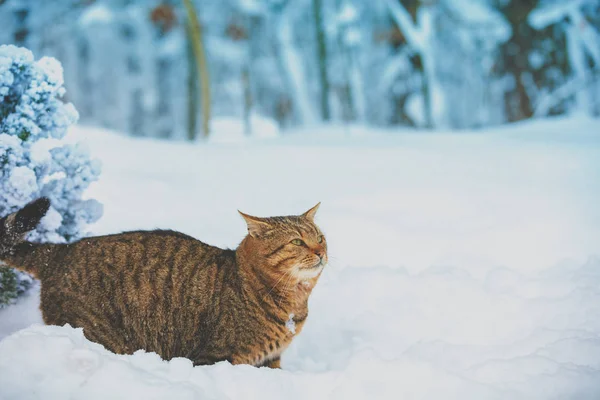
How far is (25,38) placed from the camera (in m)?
13.9

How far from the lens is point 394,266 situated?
445cm

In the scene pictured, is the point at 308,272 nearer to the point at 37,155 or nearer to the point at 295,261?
the point at 295,261

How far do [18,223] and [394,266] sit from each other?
271 cm

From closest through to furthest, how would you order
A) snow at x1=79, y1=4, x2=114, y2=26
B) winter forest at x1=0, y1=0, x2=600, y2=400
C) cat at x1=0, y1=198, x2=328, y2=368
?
1. winter forest at x1=0, y1=0, x2=600, y2=400
2. cat at x1=0, y1=198, x2=328, y2=368
3. snow at x1=79, y1=4, x2=114, y2=26

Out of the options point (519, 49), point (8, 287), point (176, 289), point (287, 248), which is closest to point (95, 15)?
point (519, 49)

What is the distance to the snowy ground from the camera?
2.43m

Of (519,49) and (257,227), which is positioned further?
(519,49)

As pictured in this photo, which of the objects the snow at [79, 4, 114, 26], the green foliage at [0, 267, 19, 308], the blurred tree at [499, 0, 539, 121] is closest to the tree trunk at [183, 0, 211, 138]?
the snow at [79, 4, 114, 26]

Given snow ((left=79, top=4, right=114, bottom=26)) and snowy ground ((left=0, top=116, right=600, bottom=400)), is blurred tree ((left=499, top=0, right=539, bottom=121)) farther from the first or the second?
snow ((left=79, top=4, right=114, bottom=26))

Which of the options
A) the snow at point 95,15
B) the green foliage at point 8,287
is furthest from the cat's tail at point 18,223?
the snow at point 95,15

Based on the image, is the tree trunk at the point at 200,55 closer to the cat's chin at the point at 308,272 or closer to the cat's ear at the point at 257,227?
the cat's ear at the point at 257,227

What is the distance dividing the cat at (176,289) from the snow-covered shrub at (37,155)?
0.40 m

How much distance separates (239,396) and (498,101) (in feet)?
70.8

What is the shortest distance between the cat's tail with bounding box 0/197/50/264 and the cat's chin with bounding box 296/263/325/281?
1.21 metres
